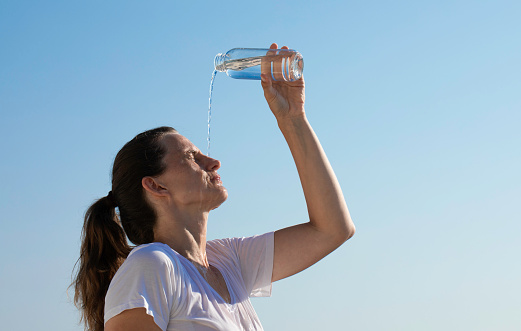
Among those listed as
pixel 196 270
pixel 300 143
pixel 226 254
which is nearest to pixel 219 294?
pixel 196 270

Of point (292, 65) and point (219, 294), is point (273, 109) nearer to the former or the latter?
point (292, 65)

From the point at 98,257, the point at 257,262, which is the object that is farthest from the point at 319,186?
the point at 98,257

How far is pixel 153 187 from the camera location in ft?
9.84

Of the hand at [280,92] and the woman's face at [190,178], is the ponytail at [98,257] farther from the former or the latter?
the hand at [280,92]

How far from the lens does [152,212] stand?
300 centimetres

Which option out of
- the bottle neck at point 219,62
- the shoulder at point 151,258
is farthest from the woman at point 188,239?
the bottle neck at point 219,62

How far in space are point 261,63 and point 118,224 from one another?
1166 millimetres

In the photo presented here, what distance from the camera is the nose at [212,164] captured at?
3066mm

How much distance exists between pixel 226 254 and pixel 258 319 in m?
0.40

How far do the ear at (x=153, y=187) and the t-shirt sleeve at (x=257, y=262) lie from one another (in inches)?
20.1

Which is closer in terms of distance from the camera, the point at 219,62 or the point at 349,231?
the point at 349,231

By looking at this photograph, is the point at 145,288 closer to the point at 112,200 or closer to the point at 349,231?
the point at 112,200

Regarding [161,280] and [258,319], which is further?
[258,319]

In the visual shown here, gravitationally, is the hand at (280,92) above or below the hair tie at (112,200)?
above
